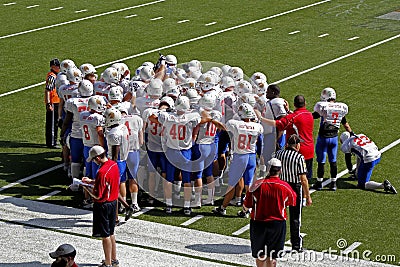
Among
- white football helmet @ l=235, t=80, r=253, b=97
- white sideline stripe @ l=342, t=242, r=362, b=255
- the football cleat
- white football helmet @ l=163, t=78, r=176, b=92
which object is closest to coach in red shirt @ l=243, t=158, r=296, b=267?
white sideline stripe @ l=342, t=242, r=362, b=255

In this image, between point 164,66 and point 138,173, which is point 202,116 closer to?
point 138,173

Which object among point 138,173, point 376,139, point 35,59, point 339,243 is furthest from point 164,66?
point 35,59

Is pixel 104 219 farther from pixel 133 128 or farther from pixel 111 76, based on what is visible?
pixel 111 76

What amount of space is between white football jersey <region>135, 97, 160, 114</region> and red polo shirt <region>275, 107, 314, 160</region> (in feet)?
6.39

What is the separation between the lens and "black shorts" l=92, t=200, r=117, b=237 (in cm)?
1134

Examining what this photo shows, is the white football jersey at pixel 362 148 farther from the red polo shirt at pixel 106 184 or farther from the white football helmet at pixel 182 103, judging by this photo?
the red polo shirt at pixel 106 184

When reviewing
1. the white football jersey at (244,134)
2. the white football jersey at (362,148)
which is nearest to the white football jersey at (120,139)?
the white football jersey at (244,134)

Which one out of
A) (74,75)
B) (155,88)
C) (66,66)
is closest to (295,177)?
(155,88)

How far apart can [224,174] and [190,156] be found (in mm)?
1675

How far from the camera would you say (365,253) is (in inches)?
477

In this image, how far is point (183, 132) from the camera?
44.1 feet

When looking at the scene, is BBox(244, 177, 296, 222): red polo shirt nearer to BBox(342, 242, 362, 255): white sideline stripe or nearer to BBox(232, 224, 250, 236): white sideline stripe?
BBox(342, 242, 362, 255): white sideline stripe

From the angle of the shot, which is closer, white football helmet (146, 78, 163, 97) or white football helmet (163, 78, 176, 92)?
white football helmet (146, 78, 163, 97)

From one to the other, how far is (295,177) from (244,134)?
56.4 inches
